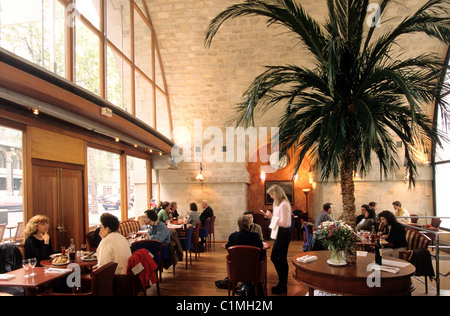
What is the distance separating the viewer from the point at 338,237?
3322 millimetres

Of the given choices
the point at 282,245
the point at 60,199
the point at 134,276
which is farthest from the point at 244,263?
the point at 60,199

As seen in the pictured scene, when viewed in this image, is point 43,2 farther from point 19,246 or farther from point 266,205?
point 266,205

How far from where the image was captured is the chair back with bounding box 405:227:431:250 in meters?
5.32

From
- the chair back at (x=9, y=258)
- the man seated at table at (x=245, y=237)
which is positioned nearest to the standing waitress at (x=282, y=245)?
the man seated at table at (x=245, y=237)

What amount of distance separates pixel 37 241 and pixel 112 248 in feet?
4.39

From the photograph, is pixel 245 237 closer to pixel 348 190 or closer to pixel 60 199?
pixel 348 190

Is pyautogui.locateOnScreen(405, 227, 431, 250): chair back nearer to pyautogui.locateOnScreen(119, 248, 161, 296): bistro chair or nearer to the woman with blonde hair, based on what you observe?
pyautogui.locateOnScreen(119, 248, 161, 296): bistro chair

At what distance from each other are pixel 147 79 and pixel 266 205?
278 inches

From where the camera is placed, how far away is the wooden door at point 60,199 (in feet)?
17.3

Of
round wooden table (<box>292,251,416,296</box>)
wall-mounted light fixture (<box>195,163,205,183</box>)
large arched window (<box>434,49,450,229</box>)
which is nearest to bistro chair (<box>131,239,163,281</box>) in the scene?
round wooden table (<box>292,251,416,296</box>)

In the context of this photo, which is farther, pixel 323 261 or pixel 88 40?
pixel 88 40
